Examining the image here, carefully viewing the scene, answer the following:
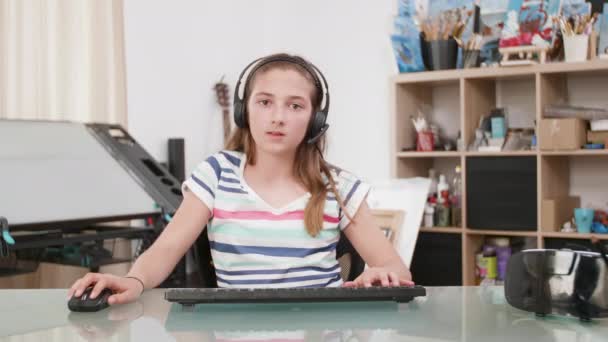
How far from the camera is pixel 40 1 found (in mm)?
2768

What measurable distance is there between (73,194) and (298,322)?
1486 millimetres

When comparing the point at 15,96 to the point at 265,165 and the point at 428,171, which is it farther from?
the point at 428,171

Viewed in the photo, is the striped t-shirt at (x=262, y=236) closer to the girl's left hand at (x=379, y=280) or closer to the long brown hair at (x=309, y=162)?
the long brown hair at (x=309, y=162)

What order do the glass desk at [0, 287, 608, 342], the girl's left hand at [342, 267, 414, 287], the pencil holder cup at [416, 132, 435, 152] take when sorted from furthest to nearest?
1. the pencil holder cup at [416, 132, 435, 152]
2. the girl's left hand at [342, 267, 414, 287]
3. the glass desk at [0, 287, 608, 342]

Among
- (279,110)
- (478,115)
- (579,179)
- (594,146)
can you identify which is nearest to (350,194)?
(279,110)

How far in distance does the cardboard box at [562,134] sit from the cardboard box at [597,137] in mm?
25

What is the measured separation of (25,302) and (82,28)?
2.24m

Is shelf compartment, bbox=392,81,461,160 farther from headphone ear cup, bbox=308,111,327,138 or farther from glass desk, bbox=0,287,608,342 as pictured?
glass desk, bbox=0,287,608,342

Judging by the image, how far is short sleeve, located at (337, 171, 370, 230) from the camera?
132 cm

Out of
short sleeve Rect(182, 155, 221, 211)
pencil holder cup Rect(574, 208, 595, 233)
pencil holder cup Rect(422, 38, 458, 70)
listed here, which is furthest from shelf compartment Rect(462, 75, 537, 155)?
short sleeve Rect(182, 155, 221, 211)

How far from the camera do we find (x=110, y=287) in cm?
90

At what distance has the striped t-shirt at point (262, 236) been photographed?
4.08 ft

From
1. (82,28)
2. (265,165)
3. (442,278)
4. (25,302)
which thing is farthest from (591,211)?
(25,302)

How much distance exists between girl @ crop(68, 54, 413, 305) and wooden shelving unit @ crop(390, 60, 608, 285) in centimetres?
185
